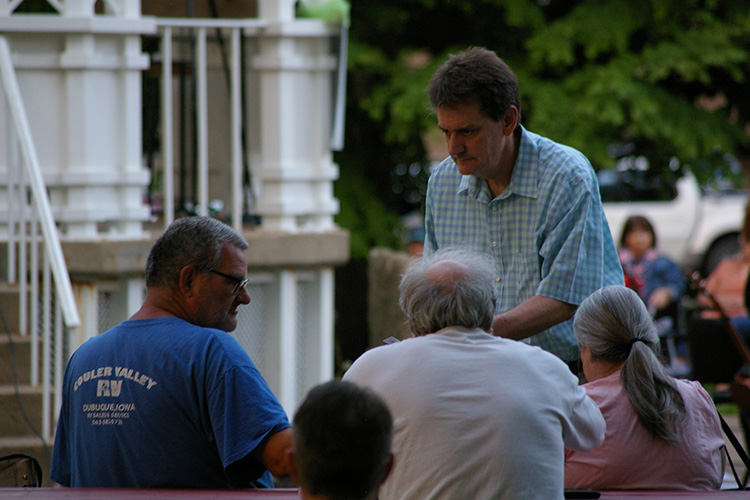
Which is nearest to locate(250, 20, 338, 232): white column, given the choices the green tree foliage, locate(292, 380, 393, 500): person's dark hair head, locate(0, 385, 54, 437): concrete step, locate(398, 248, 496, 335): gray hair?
locate(0, 385, 54, 437): concrete step

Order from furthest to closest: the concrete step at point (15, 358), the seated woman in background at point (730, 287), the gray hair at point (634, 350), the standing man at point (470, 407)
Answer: the seated woman in background at point (730, 287) < the concrete step at point (15, 358) < the gray hair at point (634, 350) < the standing man at point (470, 407)

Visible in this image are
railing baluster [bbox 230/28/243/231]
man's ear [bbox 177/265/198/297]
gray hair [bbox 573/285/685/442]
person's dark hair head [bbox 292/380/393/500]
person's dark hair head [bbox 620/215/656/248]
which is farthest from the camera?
person's dark hair head [bbox 620/215/656/248]

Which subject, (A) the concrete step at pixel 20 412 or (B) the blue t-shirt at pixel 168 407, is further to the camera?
(A) the concrete step at pixel 20 412

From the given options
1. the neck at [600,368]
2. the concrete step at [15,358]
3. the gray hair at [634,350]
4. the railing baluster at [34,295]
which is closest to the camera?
the gray hair at [634,350]

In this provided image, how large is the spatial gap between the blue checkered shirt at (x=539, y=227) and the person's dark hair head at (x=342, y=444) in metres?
1.30

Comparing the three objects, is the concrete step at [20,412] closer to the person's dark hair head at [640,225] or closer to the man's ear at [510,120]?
the man's ear at [510,120]

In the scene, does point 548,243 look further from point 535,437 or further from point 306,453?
point 306,453

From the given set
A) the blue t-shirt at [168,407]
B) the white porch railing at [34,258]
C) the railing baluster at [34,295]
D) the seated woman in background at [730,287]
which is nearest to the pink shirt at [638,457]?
the blue t-shirt at [168,407]

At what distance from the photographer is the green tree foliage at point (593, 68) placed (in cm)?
864

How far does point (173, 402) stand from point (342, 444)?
40.9 inches

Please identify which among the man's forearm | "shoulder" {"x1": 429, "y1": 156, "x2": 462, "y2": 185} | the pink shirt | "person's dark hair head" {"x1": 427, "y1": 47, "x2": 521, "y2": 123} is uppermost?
"person's dark hair head" {"x1": 427, "y1": 47, "x2": 521, "y2": 123}

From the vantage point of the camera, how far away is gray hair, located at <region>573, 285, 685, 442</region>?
3121mm

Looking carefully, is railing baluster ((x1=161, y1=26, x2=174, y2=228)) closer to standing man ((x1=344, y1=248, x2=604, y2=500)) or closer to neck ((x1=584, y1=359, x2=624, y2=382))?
neck ((x1=584, y1=359, x2=624, y2=382))

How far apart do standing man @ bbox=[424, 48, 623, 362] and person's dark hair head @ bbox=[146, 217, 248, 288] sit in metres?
0.80
